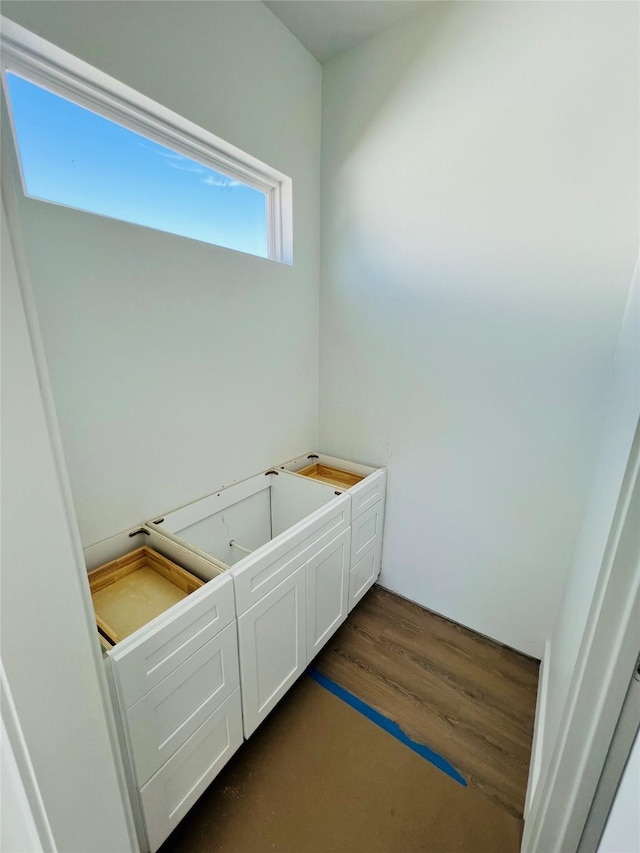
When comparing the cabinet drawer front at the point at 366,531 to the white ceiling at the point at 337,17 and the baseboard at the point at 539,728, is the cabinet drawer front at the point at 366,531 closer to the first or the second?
the baseboard at the point at 539,728

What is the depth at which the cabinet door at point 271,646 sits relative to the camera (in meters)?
1.20

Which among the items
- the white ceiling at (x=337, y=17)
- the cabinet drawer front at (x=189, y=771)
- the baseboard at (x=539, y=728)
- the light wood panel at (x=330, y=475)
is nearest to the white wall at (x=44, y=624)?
the cabinet drawer front at (x=189, y=771)

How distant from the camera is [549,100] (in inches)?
51.0

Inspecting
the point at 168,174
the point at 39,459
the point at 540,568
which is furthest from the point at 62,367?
the point at 540,568

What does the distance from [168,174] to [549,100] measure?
1.52 meters

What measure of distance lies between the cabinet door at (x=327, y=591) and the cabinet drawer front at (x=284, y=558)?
0.24 feet

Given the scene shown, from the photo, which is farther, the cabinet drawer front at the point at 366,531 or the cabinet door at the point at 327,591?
the cabinet drawer front at the point at 366,531

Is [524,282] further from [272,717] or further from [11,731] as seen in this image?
[272,717]

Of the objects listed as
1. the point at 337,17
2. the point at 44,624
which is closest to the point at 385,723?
the point at 44,624

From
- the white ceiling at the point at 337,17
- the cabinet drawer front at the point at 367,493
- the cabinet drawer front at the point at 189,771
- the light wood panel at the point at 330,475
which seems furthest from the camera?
the light wood panel at the point at 330,475

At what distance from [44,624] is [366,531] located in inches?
60.3

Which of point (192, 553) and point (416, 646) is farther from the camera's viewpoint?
point (416, 646)

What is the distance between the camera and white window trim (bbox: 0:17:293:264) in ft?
3.20

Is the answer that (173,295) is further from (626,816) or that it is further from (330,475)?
(626,816)
